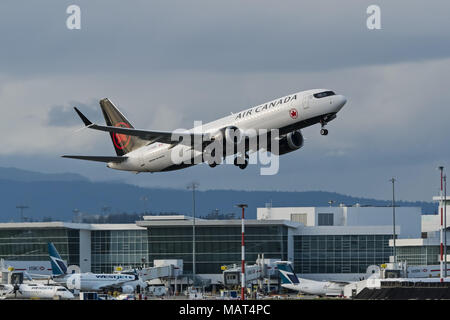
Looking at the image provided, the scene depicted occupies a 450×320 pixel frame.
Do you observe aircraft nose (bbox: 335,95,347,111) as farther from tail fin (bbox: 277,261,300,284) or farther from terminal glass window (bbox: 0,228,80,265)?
terminal glass window (bbox: 0,228,80,265)

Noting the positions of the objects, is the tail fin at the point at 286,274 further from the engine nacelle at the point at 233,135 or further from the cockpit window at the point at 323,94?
the cockpit window at the point at 323,94

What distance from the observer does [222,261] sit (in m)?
180

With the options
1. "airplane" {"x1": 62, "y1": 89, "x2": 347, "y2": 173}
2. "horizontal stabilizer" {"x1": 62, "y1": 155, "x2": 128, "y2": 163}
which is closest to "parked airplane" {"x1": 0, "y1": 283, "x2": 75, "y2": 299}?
"airplane" {"x1": 62, "y1": 89, "x2": 347, "y2": 173}

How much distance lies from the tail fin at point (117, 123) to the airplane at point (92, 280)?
41550mm

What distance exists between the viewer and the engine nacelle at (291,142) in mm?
91062

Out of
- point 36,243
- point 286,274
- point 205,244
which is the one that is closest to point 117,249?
point 36,243

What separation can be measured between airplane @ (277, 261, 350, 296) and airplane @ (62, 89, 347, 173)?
42888 mm

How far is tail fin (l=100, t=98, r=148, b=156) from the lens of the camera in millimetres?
106625

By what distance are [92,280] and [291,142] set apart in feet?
214

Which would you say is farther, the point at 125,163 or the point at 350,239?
the point at 350,239

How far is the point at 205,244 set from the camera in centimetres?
18238

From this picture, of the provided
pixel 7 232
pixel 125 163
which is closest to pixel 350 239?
pixel 7 232
